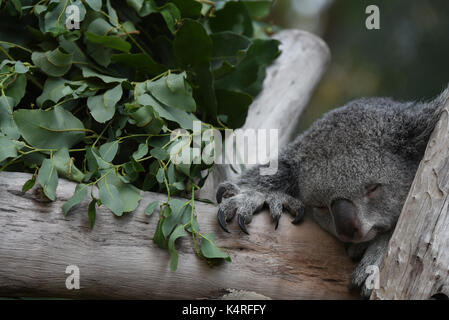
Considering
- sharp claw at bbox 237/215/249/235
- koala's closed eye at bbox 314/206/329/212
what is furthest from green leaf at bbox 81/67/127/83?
koala's closed eye at bbox 314/206/329/212

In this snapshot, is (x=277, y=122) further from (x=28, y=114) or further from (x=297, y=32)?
(x=28, y=114)

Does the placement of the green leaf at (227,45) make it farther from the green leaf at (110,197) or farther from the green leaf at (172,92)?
the green leaf at (110,197)

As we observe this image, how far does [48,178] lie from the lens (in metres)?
2.13

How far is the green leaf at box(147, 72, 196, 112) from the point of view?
250 centimetres

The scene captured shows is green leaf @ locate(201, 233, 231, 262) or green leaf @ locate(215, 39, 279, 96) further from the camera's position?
green leaf @ locate(215, 39, 279, 96)

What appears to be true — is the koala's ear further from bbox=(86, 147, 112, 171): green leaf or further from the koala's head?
bbox=(86, 147, 112, 171): green leaf

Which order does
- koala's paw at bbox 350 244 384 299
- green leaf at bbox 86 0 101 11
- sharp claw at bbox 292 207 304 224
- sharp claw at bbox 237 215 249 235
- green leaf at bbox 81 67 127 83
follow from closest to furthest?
koala's paw at bbox 350 244 384 299, sharp claw at bbox 237 215 249 235, sharp claw at bbox 292 207 304 224, green leaf at bbox 81 67 127 83, green leaf at bbox 86 0 101 11

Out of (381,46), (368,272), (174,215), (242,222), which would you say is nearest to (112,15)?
(174,215)

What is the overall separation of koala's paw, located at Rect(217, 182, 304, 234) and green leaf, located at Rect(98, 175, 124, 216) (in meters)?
0.49

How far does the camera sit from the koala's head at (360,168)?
2.15m

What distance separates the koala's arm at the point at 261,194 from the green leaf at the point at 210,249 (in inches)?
4.5

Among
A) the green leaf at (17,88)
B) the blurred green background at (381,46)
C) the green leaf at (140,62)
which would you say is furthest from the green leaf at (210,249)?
the blurred green background at (381,46)

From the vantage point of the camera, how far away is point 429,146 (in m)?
2.05
